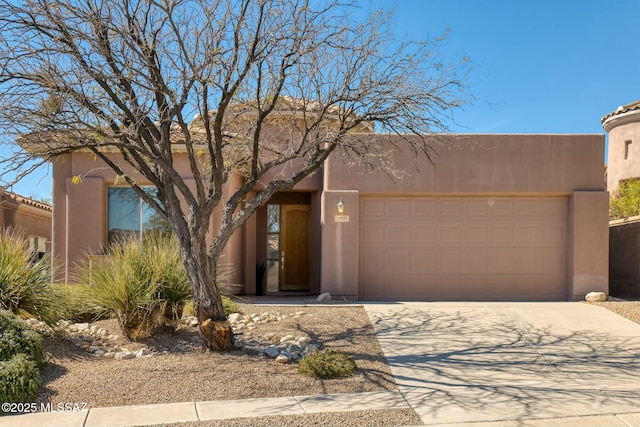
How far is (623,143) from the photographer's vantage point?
2091 cm

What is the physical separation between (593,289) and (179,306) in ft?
30.7

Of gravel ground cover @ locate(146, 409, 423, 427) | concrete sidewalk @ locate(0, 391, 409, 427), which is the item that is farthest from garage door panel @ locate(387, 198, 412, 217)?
gravel ground cover @ locate(146, 409, 423, 427)

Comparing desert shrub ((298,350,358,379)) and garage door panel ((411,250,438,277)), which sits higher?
garage door panel ((411,250,438,277))

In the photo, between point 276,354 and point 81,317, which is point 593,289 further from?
point 81,317

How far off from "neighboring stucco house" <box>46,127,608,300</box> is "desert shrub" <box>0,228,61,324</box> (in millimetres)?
4072

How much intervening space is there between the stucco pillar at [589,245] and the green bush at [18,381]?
36.4 ft

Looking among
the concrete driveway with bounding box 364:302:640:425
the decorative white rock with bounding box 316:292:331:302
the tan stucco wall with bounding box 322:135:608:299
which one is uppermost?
the tan stucco wall with bounding box 322:135:608:299

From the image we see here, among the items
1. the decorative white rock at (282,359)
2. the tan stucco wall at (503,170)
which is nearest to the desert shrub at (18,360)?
the decorative white rock at (282,359)

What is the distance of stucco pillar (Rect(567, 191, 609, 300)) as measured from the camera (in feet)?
41.2

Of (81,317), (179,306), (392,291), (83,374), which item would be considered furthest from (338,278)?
(83,374)

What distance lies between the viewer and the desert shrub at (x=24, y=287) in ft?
26.5

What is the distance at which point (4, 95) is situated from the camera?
7191 mm

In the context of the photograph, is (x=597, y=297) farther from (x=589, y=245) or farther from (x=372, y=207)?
(x=372, y=207)

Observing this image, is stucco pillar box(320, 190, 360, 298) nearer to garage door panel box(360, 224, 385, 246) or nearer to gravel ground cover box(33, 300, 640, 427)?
garage door panel box(360, 224, 385, 246)
